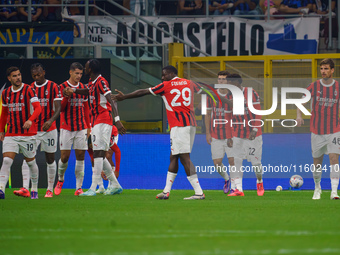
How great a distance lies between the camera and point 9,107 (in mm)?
10789

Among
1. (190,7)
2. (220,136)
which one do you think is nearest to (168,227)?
(220,136)

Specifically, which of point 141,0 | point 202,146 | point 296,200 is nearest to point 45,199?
point 296,200

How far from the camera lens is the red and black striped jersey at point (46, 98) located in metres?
11.5

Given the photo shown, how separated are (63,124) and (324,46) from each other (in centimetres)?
936

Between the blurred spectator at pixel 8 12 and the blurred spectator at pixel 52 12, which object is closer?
the blurred spectator at pixel 52 12

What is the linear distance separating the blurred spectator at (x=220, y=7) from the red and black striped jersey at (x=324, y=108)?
9039mm

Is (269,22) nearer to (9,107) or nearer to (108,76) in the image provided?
(108,76)

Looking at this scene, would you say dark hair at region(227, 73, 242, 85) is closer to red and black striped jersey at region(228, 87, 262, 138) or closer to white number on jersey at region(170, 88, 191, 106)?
red and black striped jersey at region(228, 87, 262, 138)

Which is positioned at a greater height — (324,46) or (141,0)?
(141,0)

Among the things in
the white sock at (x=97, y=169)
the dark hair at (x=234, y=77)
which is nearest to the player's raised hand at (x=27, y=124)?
the white sock at (x=97, y=169)

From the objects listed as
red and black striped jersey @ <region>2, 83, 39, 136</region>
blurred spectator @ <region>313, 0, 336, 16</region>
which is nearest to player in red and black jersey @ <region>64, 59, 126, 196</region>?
red and black striped jersey @ <region>2, 83, 39, 136</region>

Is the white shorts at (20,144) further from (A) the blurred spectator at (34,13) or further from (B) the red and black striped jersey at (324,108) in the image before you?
(A) the blurred spectator at (34,13)

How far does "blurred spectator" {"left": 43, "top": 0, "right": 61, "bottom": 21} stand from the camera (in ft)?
60.5

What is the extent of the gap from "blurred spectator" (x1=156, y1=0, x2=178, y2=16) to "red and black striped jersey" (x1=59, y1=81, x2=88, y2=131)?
8.07 meters
